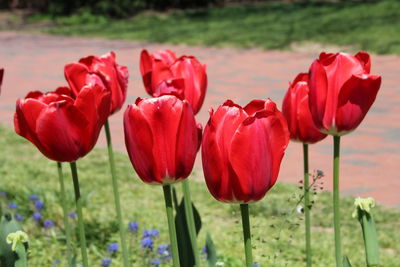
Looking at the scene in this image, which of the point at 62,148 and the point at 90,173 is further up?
A: the point at 62,148

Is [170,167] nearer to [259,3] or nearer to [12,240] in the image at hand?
[12,240]

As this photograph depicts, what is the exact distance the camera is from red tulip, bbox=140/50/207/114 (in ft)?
6.37

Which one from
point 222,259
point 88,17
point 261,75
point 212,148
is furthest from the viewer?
point 88,17

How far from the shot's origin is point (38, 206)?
4238mm

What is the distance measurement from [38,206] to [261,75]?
5708 mm

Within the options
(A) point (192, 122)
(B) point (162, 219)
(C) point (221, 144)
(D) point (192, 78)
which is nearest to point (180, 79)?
(D) point (192, 78)

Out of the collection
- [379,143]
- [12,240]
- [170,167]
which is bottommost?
[379,143]

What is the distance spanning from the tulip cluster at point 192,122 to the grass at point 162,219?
57.3 inches

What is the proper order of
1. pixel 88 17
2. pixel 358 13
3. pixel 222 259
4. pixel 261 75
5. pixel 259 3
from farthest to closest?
pixel 259 3, pixel 88 17, pixel 358 13, pixel 261 75, pixel 222 259

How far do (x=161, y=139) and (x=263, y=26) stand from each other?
1369 centimetres

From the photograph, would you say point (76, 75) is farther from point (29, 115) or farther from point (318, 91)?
point (318, 91)

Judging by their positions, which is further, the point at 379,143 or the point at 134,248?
the point at 379,143

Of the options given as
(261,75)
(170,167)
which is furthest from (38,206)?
(261,75)

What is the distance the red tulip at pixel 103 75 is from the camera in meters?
2.07
